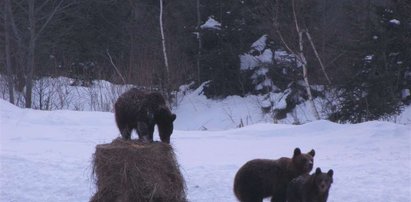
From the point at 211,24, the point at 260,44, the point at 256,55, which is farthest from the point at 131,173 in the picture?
the point at 256,55

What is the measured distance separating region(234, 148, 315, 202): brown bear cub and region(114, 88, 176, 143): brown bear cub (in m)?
1.17

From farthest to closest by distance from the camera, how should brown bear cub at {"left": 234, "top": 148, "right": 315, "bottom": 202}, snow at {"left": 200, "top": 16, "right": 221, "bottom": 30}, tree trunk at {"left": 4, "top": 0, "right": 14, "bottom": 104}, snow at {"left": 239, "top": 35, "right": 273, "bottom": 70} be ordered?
snow at {"left": 239, "top": 35, "right": 273, "bottom": 70} < snow at {"left": 200, "top": 16, "right": 221, "bottom": 30} < tree trunk at {"left": 4, "top": 0, "right": 14, "bottom": 104} < brown bear cub at {"left": 234, "top": 148, "right": 315, "bottom": 202}

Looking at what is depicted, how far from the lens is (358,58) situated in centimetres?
2433

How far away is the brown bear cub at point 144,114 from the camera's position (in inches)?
307

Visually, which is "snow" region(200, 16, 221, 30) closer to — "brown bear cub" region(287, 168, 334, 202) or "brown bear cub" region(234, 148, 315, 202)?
"brown bear cub" region(234, 148, 315, 202)

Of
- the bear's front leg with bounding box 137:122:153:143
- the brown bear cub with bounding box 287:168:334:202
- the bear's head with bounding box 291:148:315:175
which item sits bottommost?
the brown bear cub with bounding box 287:168:334:202

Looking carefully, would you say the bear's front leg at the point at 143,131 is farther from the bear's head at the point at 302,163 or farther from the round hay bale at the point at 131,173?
the bear's head at the point at 302,163

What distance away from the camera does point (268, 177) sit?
7520mm

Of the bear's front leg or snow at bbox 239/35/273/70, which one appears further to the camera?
snow at bbox 239/35/273/70

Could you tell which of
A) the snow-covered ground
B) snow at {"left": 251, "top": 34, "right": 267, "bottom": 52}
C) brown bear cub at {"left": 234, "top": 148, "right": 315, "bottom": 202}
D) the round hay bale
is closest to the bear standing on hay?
the round hay bale

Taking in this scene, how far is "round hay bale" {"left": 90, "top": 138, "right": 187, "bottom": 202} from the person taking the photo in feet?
22.8

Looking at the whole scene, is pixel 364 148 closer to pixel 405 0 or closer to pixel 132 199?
pixel 132 199

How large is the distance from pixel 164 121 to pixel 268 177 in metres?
1.52

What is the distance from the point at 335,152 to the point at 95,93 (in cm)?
1344
